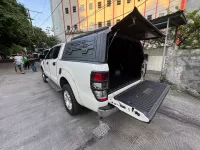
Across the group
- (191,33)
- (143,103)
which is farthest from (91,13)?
(143,103)

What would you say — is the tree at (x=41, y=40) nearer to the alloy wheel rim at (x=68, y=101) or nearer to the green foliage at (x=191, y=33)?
the alloy wheel rim at (x=68, y=101)

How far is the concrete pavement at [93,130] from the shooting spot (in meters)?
1.82

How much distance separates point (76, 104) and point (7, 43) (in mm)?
16728

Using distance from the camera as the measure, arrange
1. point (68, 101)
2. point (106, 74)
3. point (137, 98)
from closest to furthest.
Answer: point (106, 74), point (137, 98), point (68, 101)

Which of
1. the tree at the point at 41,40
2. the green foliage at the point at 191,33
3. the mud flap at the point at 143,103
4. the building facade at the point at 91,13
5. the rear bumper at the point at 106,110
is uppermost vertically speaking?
the building facade at the point at 91,13

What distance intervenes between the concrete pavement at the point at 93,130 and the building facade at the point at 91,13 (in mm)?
19362

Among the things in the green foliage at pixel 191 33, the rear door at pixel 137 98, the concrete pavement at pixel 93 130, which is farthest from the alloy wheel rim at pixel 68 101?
the green foliage at pixel 191 33

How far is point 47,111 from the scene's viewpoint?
9.63 feet

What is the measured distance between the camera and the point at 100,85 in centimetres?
173

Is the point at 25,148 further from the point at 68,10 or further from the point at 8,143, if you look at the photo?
the point at 68,10

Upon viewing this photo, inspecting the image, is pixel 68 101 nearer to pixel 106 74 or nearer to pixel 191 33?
pixel 106 74

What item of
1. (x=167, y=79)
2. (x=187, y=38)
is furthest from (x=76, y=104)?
(x=187, y=38)

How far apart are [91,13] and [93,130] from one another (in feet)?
80.4

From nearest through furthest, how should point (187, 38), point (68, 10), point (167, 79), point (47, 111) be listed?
point (47, 111) < point (167, 79) < point (187, 38) < point (68, 10)
